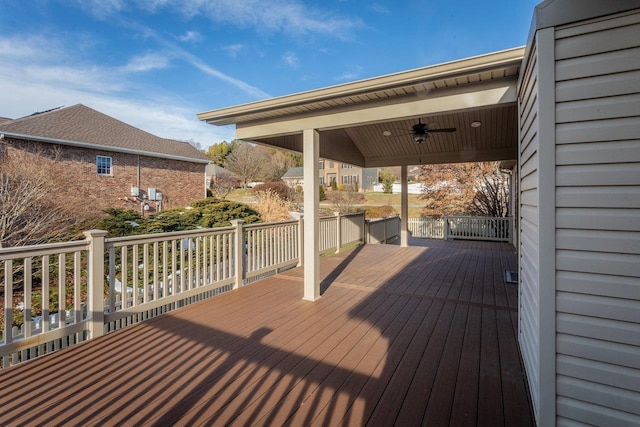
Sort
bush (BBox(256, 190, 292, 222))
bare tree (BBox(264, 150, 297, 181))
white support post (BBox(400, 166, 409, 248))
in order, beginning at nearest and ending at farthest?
1. white support post (BBox(400, 166, 409, 248))
2. bush (BBox(256, 190, 292, 222))
3. bare tree (BBox(264, 150, 297, 181))

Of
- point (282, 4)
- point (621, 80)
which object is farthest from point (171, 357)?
point (282, 4)

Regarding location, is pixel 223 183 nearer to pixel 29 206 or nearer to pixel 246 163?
pixel 246 163

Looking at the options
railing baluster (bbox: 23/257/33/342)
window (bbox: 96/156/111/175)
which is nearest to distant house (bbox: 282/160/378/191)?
window (bbox: 96/156/111/175)

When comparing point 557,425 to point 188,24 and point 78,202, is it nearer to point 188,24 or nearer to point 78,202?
point 188,24

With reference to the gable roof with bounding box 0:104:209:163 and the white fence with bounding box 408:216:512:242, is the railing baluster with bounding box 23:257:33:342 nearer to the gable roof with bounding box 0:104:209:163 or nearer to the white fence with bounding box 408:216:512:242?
the white fence with bounding box 408:216:512:242

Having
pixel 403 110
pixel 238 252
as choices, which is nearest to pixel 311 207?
pixel 238 252

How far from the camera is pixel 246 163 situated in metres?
32.6

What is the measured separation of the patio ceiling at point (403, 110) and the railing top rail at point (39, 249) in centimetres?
234

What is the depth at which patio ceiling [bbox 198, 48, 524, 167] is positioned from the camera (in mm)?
2912

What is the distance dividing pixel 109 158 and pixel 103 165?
42 centimetres

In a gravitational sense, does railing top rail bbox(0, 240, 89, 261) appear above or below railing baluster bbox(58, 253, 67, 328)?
above

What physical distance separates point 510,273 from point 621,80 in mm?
4763

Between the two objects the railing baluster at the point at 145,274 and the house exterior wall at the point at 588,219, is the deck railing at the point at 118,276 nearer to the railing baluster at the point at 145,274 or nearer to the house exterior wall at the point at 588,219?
the railing baluster at the point at 145,274

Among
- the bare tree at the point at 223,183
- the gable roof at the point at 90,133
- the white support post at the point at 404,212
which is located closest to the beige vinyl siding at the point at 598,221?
the white support post at the point at 404,212
